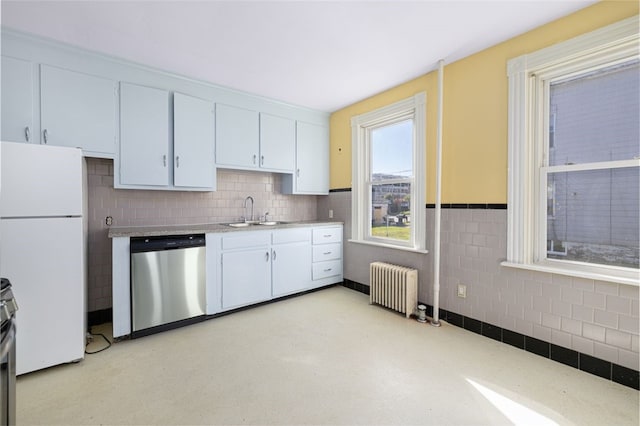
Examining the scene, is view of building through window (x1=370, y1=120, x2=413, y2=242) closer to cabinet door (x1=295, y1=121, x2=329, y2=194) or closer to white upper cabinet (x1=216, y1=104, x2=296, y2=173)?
cabinet door (x1=295, y1=121, x2=329, y2=194)

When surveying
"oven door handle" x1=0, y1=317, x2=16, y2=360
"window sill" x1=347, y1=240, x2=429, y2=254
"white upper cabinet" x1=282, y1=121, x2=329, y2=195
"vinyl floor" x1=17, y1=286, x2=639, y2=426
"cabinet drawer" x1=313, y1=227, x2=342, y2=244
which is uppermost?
"white upper cabinet" x1=282, y1=121, x2=329, y2=195

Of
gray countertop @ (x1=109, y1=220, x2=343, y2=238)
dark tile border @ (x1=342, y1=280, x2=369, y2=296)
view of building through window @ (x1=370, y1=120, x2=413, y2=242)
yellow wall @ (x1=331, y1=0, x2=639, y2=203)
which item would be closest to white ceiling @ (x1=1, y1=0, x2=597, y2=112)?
yellow wall @ (x1=331, y1=0, x2=639, y2=203)

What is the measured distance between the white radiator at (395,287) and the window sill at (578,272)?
0.91 metres

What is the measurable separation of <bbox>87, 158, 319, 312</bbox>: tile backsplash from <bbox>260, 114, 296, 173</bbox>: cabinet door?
0.34 m

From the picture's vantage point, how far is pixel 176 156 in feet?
9.99

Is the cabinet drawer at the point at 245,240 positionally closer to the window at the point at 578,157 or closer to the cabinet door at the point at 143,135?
the cabinet door at the point at 143,135

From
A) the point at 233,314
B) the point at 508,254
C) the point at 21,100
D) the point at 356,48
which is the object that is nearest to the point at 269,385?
the point at 233,314

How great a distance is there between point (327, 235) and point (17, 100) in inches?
129

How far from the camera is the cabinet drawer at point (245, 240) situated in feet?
10.2

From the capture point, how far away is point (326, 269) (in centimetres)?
402

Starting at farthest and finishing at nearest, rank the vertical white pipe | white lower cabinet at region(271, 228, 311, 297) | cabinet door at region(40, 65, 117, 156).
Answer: white lower cabinet at region(271, 228, 311, 297) → the vertical white pipe → cabinet door at region(40, 65, 117, 156)

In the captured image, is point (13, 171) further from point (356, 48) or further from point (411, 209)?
point (411, 209)

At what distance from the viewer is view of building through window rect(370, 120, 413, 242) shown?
11.3 feet

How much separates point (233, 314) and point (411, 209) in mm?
2310
